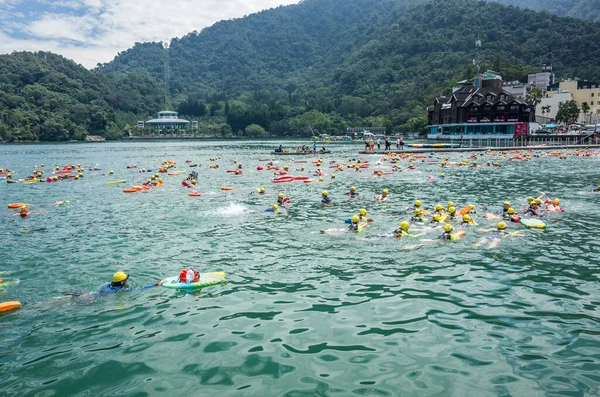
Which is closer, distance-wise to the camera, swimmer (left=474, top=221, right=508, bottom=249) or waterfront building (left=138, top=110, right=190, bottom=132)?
swimmer (left=474, top=221, right=508, bottom=249)

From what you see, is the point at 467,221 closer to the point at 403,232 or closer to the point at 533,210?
the point at 403,232

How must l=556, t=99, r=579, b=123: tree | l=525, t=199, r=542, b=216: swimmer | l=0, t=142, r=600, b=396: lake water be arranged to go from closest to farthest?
l=0, t=142, r=600, b=396: lake water → l=525, t=199, r=542, b=216: swimmer → l=556, t=99, r=579, b=123: tree

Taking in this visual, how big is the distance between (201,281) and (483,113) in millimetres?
91196

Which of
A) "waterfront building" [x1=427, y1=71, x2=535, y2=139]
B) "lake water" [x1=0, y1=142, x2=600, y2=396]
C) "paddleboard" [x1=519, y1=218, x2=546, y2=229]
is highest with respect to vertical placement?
"waterfront building" [x1=427, y1=71, x2=535, y2=139]

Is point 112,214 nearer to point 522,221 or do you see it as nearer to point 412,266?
point 412,266

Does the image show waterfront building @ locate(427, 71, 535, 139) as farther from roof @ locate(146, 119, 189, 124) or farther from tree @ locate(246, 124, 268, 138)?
roof @ locate(146, 119, 189, 124)

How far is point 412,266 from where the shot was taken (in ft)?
44.2

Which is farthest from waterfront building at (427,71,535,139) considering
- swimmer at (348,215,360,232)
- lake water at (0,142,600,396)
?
swimmer at (348,215,360,232)

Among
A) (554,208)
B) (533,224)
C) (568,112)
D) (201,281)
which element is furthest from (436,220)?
(568,112)

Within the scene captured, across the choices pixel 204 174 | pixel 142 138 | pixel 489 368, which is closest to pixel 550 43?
pixel 142 138

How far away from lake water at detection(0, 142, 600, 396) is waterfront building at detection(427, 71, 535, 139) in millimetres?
74516

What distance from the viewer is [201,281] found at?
12.2m

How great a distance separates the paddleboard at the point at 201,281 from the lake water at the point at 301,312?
24 cm

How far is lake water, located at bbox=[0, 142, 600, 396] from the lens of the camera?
7770 mm
